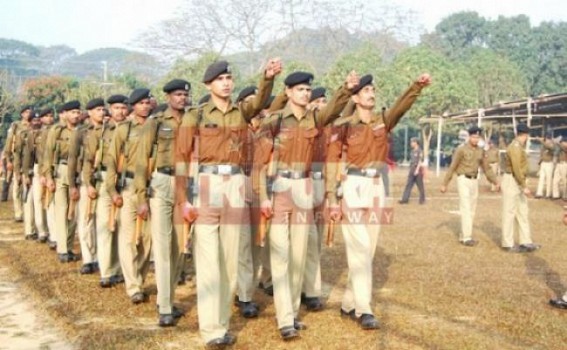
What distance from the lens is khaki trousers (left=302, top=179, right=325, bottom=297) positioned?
681 cm

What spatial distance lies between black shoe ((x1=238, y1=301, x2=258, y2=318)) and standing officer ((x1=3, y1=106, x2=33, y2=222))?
7.56 meters

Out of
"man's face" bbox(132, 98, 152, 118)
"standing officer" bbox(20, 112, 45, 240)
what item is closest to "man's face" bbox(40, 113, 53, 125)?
"standing officer" bbox(20, 112, 45, 240)

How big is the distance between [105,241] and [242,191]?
2775mm

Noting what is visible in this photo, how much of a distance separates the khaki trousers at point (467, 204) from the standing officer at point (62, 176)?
6132 millimetres

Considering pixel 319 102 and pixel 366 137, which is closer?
pixel 366 137

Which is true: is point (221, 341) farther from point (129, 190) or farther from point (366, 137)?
point (129, 190)

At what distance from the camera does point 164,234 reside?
623 centimetres

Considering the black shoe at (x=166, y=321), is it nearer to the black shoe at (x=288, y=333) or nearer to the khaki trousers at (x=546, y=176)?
the black shoe at (x=288, y=333)

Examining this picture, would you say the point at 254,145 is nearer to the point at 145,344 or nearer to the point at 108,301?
the point at 145,344

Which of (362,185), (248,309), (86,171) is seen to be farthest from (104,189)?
(362,185)

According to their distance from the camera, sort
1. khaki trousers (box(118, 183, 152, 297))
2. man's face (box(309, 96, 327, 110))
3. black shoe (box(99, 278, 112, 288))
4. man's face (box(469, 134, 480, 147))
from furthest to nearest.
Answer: man's face (box(469, 134, 480, 147)) < black shoe (box(99, 278, 112, 288)) < man's face (box(309, 96, 327, 110)) < khaki trousers (box(118, 183, 152, 297))

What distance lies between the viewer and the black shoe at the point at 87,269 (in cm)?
845

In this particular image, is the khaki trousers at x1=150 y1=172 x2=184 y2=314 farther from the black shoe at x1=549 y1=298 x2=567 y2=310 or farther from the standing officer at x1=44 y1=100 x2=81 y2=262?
the black shoe at x1=549 y1=298 x2=567 y2=310

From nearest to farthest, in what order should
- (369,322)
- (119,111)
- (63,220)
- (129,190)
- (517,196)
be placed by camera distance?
1. (369,322)
2. (129,190)
3. (119,111)
4. (63,220)
5. (517,196)
